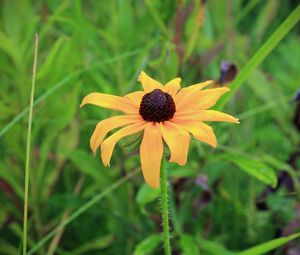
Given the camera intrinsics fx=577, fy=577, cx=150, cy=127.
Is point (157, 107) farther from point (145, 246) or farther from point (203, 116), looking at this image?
point (145, 246)

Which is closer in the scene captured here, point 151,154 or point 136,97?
point 151,154

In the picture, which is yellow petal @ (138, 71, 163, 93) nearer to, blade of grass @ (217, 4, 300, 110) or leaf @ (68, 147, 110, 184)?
blade of grass @ (217, 4, 300, 110)

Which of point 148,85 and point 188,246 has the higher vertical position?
point 148,85

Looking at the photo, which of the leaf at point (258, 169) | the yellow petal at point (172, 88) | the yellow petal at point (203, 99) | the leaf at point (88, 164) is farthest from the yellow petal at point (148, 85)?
the leaf at point (88, 164)

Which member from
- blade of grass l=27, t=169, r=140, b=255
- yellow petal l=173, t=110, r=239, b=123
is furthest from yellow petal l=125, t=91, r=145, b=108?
blade of grass l=27, t=169, r=140, b=255

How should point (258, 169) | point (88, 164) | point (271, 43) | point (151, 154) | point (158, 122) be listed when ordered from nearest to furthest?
point (151, 154)
point (158, 122)
point (271, 43)
point (258, 169)
point (88, 164)

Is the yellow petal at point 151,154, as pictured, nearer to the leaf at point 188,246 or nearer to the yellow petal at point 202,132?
the yellow petal at point 202,132

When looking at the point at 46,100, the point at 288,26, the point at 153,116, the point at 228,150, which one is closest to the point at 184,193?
the point at 228,150

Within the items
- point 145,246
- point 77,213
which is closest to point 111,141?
point 77,213
